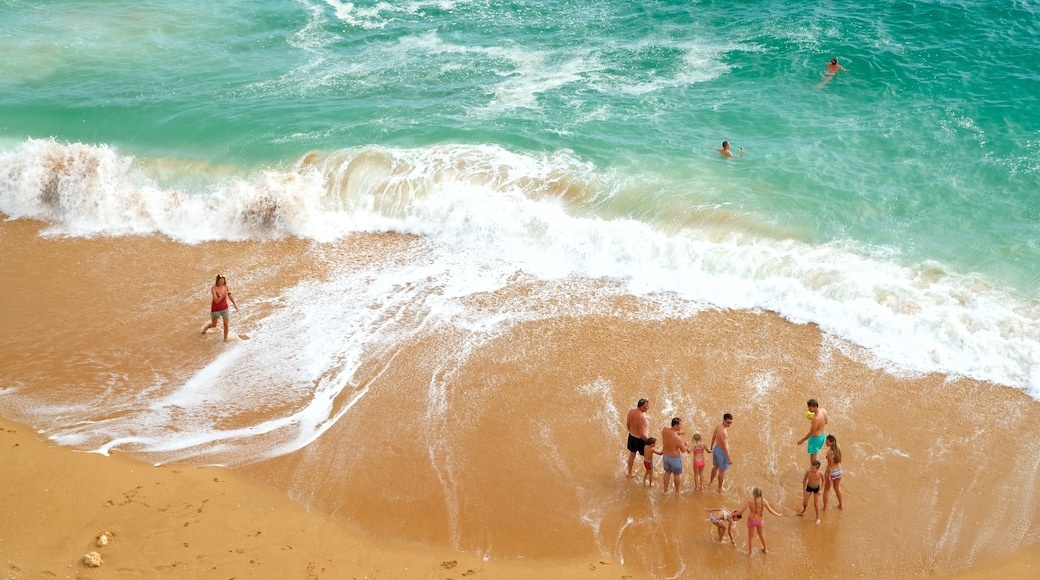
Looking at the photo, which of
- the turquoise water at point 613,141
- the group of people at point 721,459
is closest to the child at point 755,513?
the group of people at point 721,459

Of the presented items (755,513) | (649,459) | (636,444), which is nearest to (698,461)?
(649,459)

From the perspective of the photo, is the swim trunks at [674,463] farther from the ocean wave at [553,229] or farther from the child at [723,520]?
the ocean wave at [553,229]

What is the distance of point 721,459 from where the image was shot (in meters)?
10.0

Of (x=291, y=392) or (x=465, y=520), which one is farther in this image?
(x=291, y=392)

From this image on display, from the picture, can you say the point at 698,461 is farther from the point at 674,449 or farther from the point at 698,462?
the point at 674,449

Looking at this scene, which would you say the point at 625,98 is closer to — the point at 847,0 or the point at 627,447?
the point at 847,0

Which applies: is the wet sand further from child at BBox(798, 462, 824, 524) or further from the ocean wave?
the ocean wave

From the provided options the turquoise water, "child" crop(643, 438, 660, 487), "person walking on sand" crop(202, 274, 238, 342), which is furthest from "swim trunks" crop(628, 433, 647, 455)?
"person walking on sand" crop(202, 274, 238, 342)

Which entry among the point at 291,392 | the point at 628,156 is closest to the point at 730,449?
the point at 291,392

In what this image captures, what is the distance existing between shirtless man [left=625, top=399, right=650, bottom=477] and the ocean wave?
395 cm

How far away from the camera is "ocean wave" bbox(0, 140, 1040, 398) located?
12688 millimetres

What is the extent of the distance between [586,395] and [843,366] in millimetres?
3911

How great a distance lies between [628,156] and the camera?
1744 centimetres

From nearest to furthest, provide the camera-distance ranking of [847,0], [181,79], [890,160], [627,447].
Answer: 1. [627,447]
2. [890,160]
3. [181,79]
4. [847,0]
